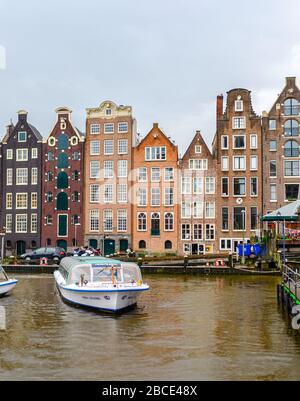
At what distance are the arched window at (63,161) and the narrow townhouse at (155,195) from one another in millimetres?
9639

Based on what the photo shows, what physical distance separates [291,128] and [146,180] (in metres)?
20.1

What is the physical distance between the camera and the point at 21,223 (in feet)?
250

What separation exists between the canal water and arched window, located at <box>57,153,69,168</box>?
42141mm

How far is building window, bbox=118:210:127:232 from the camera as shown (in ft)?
243

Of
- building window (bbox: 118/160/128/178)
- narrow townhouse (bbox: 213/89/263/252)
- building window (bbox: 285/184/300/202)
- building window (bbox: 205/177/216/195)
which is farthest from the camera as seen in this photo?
building window (bbox: 118/160/128/178)

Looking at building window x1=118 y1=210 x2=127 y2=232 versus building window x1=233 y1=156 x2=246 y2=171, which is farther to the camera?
building window x1=118 y1=210 x2=127 y2=232

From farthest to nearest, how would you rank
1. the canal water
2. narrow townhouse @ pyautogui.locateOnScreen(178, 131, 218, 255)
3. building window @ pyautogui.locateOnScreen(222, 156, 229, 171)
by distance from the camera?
building window @ pyautogui.locateOnScreen(222, 156, 229, 171)
narrow townhouse @ pyautogui.locateOnScreen(178, 131, 218, 255)
the canal water

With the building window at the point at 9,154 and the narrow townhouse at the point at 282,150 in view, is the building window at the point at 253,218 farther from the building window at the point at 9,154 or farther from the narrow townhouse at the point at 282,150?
the building window at the point at 9,154

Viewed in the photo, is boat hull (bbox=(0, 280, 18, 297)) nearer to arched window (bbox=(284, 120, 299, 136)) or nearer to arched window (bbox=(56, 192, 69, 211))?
arched window (bbox=(56, 192, 69, 211))

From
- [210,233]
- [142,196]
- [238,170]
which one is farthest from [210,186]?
[142,196]

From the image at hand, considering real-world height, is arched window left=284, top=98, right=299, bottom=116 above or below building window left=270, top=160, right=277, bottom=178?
above

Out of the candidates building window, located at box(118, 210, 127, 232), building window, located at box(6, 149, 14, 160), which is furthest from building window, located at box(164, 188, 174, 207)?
building window, located at box(6, 149, 14, 160)
